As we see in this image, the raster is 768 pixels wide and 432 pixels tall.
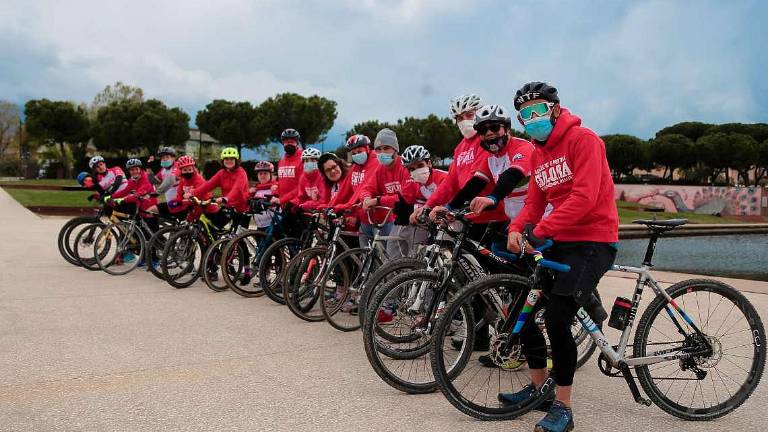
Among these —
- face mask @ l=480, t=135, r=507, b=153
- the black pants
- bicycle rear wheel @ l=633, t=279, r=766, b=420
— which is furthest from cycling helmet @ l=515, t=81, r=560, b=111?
bicycle rear wheel @ l=633, t=279, r=766, b=420

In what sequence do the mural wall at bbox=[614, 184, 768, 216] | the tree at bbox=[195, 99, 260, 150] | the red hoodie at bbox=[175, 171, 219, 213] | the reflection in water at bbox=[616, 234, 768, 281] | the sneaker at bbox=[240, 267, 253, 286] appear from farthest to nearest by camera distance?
the tree at bbox=[195, 99, 260, 150] < the mural wall at bbox=[614, 184, 768, 216] < the reflection in water at bbox=[616, 234, 768, 281] < the red hoodie at bbox=[175, 171, 219, 213] < the sneaker at bbox=[240, 267, 253, 286]

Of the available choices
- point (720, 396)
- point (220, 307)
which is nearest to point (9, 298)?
point (220, 307)

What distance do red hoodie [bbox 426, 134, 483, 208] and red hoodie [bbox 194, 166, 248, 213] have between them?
3923 mm

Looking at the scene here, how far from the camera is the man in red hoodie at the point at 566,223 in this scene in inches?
134

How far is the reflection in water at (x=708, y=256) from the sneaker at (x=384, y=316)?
9.98 meters

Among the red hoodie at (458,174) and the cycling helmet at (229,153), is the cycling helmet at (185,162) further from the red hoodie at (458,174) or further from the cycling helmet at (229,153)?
the red hoodie at (458,174)

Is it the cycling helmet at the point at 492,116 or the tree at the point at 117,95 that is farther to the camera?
the tree at the point at 117,95

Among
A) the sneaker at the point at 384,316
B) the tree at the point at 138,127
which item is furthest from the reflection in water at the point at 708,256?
the tree at the point at 138,127

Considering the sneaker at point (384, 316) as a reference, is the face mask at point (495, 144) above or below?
above

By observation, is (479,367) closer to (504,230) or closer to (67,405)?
(504,230)

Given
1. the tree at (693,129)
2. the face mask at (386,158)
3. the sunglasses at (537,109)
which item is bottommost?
the face mask at (386,158)

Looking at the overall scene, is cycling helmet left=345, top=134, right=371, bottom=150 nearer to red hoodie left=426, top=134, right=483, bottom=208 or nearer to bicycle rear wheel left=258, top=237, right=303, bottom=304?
bicycle rear wheel left=258, top=237, right=303, bottom=304

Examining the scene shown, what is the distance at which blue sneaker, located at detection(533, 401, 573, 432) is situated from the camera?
345 cm

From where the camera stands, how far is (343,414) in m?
3.78
